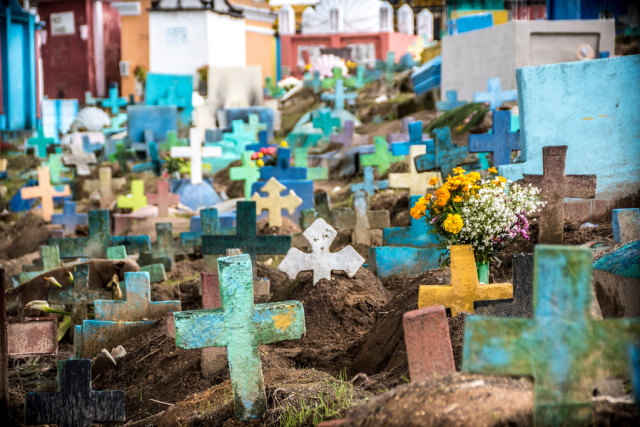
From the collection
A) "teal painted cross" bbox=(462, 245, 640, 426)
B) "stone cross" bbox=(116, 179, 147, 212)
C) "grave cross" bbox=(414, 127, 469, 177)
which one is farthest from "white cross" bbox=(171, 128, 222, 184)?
"teal painted cross" bbox=(462, 245, 640, 426)

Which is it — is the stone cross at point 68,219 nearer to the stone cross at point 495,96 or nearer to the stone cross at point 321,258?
the stone cross at point 321,258

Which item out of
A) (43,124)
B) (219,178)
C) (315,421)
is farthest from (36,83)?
(315,421)

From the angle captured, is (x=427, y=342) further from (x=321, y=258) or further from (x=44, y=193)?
(x=44, y=193)

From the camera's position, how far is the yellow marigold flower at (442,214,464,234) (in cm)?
542

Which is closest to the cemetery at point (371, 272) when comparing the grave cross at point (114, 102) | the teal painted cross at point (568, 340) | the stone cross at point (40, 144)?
the teal painted cross at point (568, 340)

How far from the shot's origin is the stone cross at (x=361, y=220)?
8.82 metres

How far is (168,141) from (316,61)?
618 inches

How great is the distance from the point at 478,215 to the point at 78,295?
365 cm

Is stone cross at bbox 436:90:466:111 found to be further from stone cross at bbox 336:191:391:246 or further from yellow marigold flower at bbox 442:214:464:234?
yellow marigold flower at bbox 442:214:464:234

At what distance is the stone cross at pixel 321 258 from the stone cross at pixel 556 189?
4.57ft

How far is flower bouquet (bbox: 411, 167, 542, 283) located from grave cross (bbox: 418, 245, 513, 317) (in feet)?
1.24

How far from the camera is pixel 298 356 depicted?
546 cm

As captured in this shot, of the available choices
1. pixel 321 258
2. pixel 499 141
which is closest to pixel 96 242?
pixel 321 258

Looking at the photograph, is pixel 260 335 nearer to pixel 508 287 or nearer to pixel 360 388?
pixel 360 388
